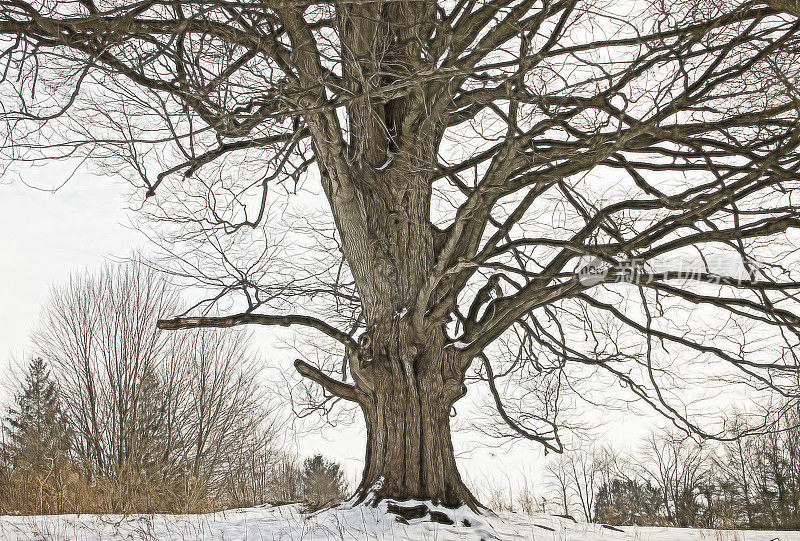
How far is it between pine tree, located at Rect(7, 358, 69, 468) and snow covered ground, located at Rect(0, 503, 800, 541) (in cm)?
820

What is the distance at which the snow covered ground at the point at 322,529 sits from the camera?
4.41m

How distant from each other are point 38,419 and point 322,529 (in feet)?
53.3

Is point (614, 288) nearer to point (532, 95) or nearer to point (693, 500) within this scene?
point (532, 95)

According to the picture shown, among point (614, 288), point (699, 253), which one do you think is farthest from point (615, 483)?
point (699, 253)

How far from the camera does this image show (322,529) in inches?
178

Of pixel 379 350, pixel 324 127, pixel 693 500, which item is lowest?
pixel 693 500

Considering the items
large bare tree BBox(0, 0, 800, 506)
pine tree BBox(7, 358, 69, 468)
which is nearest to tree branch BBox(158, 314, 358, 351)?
large bare tree BBox(0, 0, 800, 506)

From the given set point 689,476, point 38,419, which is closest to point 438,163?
point 689,476

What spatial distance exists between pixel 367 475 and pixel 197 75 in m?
3.71

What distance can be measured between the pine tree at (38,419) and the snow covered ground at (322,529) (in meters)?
8.20

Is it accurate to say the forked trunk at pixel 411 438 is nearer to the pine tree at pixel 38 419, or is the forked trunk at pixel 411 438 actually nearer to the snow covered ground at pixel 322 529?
the snow covered ground at pixel 322 529

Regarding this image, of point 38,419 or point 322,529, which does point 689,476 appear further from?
point 38,419

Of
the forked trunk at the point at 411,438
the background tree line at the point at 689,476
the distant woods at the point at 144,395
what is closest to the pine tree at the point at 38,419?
Result: the distant woods at the point at 144,395

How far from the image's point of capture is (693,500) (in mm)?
13844
